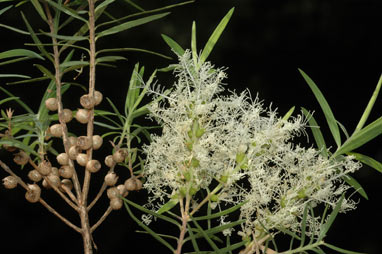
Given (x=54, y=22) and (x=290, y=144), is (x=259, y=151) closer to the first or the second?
(x=290, y=144)

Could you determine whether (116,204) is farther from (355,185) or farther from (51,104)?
(355,185)

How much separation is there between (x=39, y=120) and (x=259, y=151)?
37 centimetres

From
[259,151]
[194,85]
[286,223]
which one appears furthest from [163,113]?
[286,223]

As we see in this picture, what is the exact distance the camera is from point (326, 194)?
0.90m

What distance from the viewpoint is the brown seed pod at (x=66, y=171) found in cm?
94

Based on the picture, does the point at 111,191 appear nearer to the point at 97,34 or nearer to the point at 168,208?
the point at 168,208

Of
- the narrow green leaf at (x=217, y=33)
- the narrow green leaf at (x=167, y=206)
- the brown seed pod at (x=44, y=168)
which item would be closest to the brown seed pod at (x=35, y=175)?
the brown seed pod at (x=44, y=168)

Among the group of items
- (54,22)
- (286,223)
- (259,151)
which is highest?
(54,22)

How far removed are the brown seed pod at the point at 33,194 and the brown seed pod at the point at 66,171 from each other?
0.05 m

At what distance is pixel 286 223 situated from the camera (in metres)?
0.91

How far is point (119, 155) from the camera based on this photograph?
95cm

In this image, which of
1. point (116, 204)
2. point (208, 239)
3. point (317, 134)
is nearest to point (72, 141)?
point (116, 204)

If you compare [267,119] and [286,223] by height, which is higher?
[267,119]

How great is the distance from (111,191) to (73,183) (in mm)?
68
